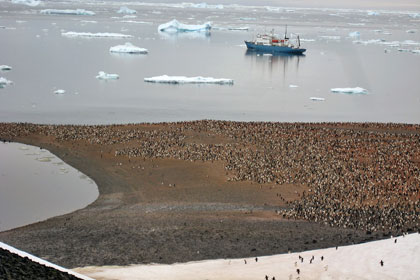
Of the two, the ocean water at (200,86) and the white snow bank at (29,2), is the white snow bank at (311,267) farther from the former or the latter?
the white snow bank at (29,2)

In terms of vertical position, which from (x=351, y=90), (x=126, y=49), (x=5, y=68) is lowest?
(x=351, y=90)

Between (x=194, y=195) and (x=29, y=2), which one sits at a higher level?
(x=29, y=2)

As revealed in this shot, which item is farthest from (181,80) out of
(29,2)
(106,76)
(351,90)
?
(29,2)

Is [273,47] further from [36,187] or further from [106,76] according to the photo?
[36,187]

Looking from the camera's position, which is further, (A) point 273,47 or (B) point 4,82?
(A) point 273,47

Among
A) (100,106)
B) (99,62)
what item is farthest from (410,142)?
(99,62)

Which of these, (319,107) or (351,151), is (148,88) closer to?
(319,107)
